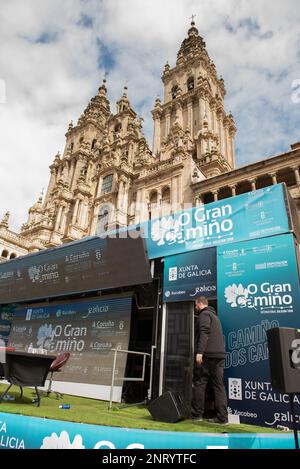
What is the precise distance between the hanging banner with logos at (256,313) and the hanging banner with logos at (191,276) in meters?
0.34

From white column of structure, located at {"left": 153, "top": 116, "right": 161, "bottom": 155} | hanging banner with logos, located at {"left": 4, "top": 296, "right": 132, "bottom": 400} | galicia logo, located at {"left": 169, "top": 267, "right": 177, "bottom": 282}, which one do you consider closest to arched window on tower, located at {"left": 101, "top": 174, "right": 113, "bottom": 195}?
white column of structure, located at {"left": 153, "top": 116, "right": 161, "bottom": 155}

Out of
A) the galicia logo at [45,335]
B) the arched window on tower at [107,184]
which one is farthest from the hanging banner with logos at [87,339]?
the arched window on tower at [107,184]

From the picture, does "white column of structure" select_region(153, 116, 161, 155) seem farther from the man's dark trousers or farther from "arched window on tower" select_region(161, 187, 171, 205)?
the man's dark trousers

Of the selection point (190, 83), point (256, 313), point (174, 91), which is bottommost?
point (256, 313)

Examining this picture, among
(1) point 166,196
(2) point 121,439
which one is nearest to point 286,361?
(2) point 121,439

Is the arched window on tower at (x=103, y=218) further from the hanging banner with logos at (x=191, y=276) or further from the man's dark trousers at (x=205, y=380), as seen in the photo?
the man's dark trousers at (x=205, y=380)

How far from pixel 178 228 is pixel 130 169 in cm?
2922

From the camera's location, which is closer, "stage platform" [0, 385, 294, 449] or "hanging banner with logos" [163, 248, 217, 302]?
"stage platform" [0, 385, 294, 449]

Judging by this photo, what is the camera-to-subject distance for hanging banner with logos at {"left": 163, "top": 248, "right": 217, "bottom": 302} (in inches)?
270

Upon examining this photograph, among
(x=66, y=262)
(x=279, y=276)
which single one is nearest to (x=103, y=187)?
(x=66, y=262)

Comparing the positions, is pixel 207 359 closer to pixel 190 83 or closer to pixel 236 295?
pixel 236 295

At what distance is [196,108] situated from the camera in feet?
123

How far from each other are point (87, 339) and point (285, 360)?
6705mm

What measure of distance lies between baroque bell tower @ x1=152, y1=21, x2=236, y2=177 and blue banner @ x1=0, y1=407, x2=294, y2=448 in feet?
103
